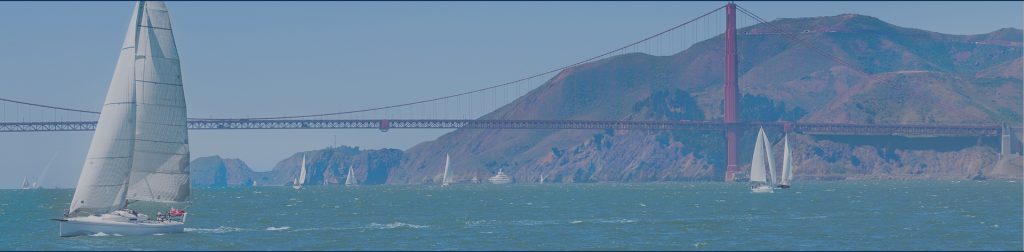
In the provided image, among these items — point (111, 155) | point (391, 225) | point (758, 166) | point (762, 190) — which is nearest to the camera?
point (111, 155)

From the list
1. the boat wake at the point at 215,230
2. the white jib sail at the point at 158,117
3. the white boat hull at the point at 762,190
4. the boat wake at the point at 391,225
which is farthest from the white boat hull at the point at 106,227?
the white boat hull at the point at 762,190

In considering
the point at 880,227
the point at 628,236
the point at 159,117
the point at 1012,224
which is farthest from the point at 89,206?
the point at 1012,224

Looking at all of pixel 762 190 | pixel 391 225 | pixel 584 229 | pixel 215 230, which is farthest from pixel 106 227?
pixel 762 190

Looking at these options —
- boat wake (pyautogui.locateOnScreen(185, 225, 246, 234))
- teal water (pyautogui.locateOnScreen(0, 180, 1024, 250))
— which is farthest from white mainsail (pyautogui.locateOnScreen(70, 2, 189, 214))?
boat wake (pyautogui.locateOnScreen(185, 225, 246, 234))

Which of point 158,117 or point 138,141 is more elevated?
point 158,117

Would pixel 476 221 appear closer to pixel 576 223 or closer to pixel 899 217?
pixel 576 223

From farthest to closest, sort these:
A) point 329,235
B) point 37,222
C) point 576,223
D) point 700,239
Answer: point 37,222, point 576,223, point 329,235, point 700,239

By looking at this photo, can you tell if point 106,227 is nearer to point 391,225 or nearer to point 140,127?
point 140,127
